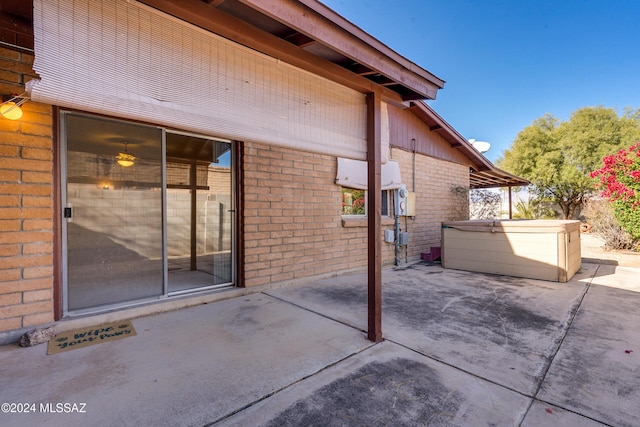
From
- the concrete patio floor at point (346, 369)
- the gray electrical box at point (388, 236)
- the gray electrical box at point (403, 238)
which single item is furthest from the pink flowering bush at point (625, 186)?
the gray electrical box at point (388, 236)

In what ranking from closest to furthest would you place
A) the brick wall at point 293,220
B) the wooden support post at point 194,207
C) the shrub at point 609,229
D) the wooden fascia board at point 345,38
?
the wooden fascia board at point 345,38 → the brick wall at point 293,220 → the wooden support post at point 194,207 → the shrub at point 609,229

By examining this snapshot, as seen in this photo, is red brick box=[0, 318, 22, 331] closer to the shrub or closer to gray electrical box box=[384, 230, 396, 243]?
gray electrical box box=[384, 230, 396, 243]

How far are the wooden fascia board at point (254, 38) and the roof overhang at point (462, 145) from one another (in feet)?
12.0

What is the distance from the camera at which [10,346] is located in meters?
2.52

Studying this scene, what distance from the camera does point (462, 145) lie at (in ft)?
27.2

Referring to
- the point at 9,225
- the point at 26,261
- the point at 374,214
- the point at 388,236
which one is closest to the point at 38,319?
the point at 26,261

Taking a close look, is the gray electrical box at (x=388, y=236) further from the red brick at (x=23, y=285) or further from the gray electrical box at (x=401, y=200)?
the red brick at (x=23, y=285)

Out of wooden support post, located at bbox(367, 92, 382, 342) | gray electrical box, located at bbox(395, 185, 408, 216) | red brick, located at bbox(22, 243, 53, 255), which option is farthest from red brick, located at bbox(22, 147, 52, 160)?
gray electrical box, located at bbox(395, 185, 408, 216)

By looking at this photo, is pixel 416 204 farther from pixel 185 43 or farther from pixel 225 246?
pixel 185 43

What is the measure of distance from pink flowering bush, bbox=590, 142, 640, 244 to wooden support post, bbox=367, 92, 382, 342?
26.3ft

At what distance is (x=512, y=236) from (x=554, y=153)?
44.8ft

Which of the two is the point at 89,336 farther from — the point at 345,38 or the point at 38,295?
the point at 345,38

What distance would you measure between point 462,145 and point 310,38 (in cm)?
743

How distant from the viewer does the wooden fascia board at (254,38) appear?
1.76 m
